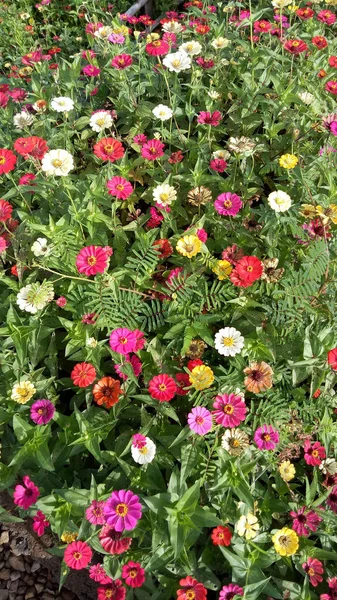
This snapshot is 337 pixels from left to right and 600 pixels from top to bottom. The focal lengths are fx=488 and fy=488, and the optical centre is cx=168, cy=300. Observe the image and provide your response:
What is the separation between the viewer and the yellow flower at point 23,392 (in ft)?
5.74

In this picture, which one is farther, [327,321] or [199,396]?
[327,321]

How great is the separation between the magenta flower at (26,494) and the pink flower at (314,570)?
0.94 meters

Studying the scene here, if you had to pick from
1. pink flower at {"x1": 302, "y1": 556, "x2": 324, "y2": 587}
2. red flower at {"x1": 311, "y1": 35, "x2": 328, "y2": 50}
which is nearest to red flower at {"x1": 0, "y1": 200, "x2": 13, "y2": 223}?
pink flower at {"x1": 302, "y1": 556, "x2": 324, "y2": 587}

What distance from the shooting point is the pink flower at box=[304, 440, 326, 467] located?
1.74 m

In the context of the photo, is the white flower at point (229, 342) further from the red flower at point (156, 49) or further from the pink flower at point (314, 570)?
the red flower at point (156, 49)

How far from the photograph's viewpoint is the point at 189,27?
321 cm

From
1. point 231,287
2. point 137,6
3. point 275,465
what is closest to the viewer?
point 275,465

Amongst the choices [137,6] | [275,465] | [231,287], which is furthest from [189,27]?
[275,465]

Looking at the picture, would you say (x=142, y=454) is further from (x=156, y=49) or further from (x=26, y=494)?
(x=156, y=49)

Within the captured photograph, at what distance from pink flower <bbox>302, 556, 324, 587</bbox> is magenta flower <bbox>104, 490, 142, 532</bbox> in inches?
24.1

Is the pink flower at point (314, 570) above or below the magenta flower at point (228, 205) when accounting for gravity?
below

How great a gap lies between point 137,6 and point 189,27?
1.37m

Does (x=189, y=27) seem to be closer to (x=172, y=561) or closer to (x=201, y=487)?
(x=201, y=487)

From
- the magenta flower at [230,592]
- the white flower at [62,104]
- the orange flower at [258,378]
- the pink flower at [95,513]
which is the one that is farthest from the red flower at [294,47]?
the magenta flower at [230,592]
